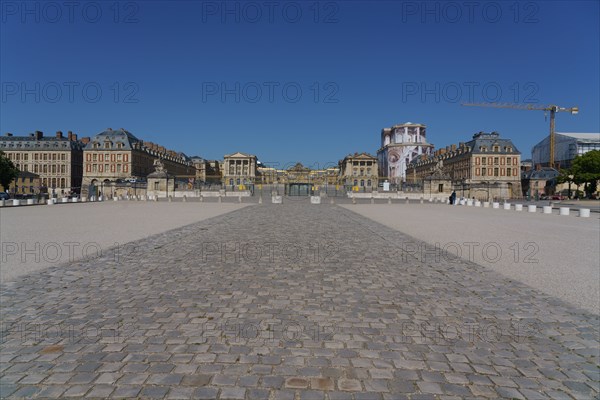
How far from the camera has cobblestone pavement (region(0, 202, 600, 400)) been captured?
10.5 feet

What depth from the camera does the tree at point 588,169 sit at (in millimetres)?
58469

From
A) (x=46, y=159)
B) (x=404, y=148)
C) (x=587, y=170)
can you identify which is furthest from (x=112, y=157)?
(x=587, y=170)

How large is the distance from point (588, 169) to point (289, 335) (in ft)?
234

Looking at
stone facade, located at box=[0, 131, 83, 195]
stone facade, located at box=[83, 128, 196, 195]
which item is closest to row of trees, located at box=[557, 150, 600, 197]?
stone facade, located at box=[83, 128, 196, 195]

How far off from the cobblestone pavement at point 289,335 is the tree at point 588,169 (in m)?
64.8

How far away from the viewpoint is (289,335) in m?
4.18

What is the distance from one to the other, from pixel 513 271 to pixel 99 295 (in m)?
7.30

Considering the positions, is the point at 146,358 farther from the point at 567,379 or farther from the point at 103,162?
the point at 103,162

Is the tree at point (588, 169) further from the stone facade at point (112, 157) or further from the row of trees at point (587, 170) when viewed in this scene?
the stone facade at point (112, 157)

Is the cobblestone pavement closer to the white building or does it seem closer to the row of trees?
the row of trees

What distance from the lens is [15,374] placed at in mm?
3342

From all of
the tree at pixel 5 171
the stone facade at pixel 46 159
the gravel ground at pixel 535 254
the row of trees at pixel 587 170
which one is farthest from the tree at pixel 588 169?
the stone facade at pixel 46 159

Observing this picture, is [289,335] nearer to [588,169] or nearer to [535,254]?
[535,254]

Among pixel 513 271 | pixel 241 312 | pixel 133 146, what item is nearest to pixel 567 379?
pixel 241 312
